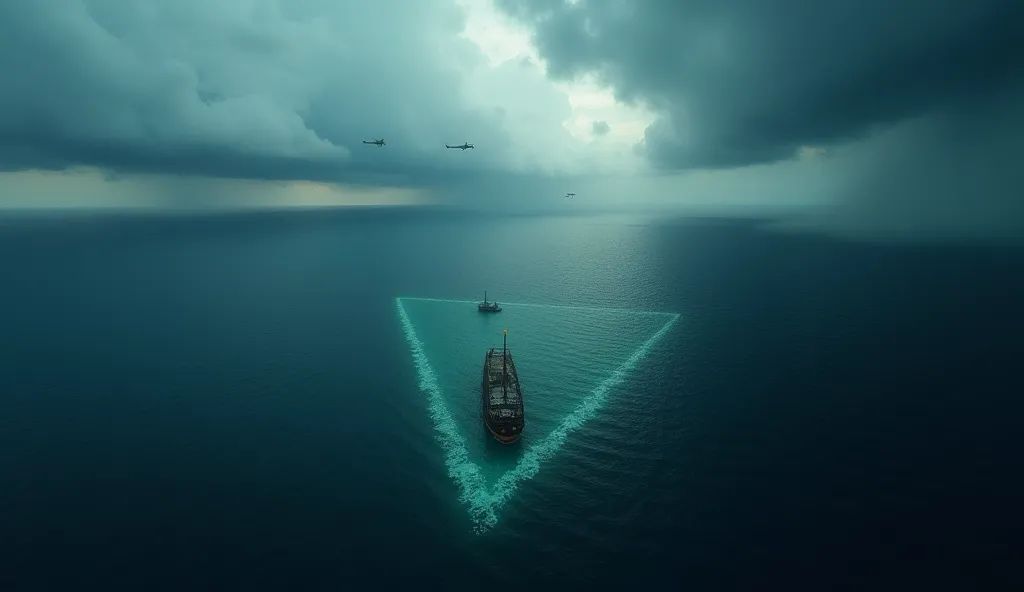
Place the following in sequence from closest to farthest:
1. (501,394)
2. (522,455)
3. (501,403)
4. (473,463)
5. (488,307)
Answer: (473,463) → (522,455) → (501,403) → (501,394) → (488,307)

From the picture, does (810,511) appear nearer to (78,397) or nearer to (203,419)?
(203,419)

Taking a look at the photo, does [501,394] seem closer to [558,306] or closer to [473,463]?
[473,463]

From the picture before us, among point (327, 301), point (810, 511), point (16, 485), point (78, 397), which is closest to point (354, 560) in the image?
point (16, 485)

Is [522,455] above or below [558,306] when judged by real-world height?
below

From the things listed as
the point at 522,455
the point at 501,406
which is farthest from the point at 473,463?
the point at 501,406

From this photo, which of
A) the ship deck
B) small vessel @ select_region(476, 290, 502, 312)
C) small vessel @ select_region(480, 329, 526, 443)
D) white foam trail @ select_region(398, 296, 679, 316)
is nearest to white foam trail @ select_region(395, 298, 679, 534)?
small vessel @ select_region(480, 329, 526, 443)

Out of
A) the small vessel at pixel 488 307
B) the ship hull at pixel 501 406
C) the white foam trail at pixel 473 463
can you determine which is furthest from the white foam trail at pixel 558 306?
the ship hull at pixel 501 406

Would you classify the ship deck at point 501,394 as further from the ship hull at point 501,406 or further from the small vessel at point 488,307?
the small vessel at point 488,307
